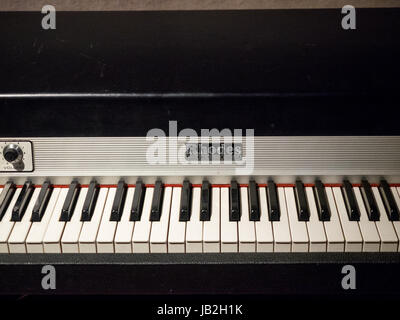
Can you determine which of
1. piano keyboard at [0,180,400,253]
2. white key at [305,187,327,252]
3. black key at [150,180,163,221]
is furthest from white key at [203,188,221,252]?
white key at [305,187,327,252]

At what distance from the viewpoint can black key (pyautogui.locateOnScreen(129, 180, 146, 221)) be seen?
1438 millimetres

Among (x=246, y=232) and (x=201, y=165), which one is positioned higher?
(x=201, y=165)

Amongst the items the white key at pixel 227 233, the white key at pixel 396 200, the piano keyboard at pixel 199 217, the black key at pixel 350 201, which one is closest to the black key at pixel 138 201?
the piano keyboard at pixel 199 217

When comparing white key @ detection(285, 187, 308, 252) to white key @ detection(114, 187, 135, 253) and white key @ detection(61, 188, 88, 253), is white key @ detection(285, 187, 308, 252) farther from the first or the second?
white key @ detection(61, 188, 88, 253)

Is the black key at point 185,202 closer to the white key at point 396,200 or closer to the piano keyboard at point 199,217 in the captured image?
the piano keyboard at point 199,217

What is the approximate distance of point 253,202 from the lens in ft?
4.81

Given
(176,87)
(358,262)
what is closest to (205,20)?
(176,87)

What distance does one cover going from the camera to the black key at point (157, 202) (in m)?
1.44

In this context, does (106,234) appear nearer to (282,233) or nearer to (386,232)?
(282,233)

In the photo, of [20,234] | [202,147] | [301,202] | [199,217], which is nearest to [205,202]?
[199,217]

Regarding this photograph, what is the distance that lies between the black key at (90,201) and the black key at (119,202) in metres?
0.06

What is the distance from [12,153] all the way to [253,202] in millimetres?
645
